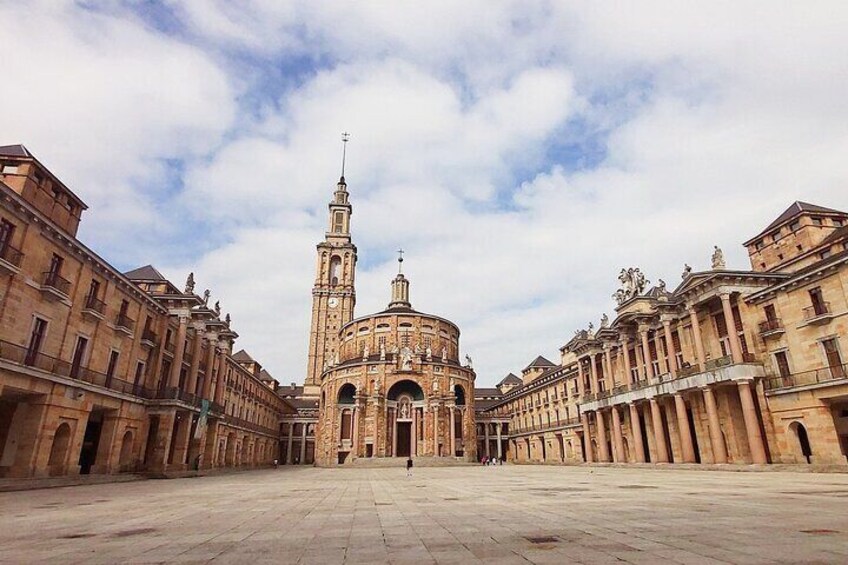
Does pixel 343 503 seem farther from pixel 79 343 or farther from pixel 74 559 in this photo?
pixel 79 343

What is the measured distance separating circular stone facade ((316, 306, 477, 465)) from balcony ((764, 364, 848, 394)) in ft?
121

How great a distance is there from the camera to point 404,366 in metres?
61.1

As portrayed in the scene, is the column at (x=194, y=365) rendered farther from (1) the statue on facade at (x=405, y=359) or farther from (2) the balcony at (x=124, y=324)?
(1) the statue on facade at (x=405, y=359)

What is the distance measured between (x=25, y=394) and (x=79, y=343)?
3.91 m

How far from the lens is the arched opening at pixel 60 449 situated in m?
23.0

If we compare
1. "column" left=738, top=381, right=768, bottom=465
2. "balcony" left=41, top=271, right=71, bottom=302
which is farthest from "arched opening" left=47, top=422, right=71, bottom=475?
"column" left=738, top=381, right=768, bottom=465

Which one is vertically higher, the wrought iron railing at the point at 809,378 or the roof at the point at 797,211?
the roof at the point at 797,211

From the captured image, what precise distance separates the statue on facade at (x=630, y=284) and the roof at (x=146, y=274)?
39.3 meters

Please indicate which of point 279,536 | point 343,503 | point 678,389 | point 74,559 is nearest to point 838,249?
point 678,389

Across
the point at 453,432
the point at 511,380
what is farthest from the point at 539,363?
the point at 453,432

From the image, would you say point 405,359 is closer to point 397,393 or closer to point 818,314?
point 397,393

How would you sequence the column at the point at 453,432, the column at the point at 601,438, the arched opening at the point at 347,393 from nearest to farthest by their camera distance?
the column at the point at 601,438
the column at the point at 453,432
the arched opening at the point at 347,393

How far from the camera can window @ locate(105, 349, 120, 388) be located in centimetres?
2664

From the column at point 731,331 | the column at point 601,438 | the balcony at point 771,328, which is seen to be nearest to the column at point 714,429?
the column at point 731,331
